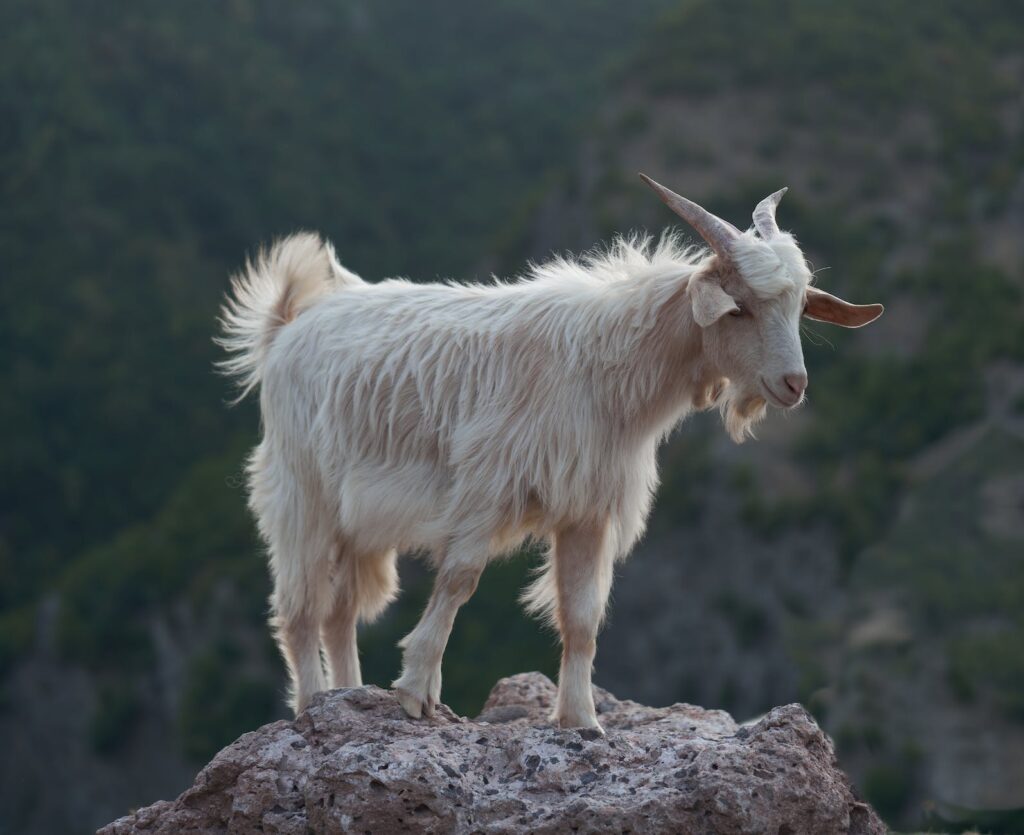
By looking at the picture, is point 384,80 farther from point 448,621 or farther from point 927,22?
point 448,621

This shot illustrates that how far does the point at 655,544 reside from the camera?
1209 inches

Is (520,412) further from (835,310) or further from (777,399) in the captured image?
(835,310)

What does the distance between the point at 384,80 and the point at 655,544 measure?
29.1m

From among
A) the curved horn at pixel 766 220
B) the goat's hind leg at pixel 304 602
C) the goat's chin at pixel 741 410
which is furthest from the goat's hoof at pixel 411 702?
the curved horn at pixel 766 220

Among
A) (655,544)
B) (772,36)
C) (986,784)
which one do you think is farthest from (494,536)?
(772,36)

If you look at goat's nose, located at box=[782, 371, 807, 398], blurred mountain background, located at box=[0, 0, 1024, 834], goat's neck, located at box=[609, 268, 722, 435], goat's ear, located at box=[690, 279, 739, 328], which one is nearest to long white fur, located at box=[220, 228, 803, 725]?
goat's neck, located at box=[609, 268, 722, 435]

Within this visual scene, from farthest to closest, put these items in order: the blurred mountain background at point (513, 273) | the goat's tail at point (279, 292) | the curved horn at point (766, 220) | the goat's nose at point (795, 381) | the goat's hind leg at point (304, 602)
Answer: the blurred mountain background at point (513, 273), the goat's tail at point (279, 292), the goat's hind leg at point (304, 602), the curved horn at point (766, 220), the goat's nose at point (795, 381)

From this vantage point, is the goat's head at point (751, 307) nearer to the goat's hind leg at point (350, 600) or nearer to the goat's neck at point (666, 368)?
the goat's neck at point (666, 368)

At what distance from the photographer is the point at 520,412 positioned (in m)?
6.68

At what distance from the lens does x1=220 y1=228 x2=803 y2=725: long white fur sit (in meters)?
6.63

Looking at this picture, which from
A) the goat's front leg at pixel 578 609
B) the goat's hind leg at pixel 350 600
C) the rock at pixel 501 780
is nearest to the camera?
the rock at pixel 501 780

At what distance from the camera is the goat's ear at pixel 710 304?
6.14 metres

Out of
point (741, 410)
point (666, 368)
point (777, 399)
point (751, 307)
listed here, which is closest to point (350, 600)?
point (666, 368)

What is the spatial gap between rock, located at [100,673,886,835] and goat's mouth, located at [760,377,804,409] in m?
1.25
